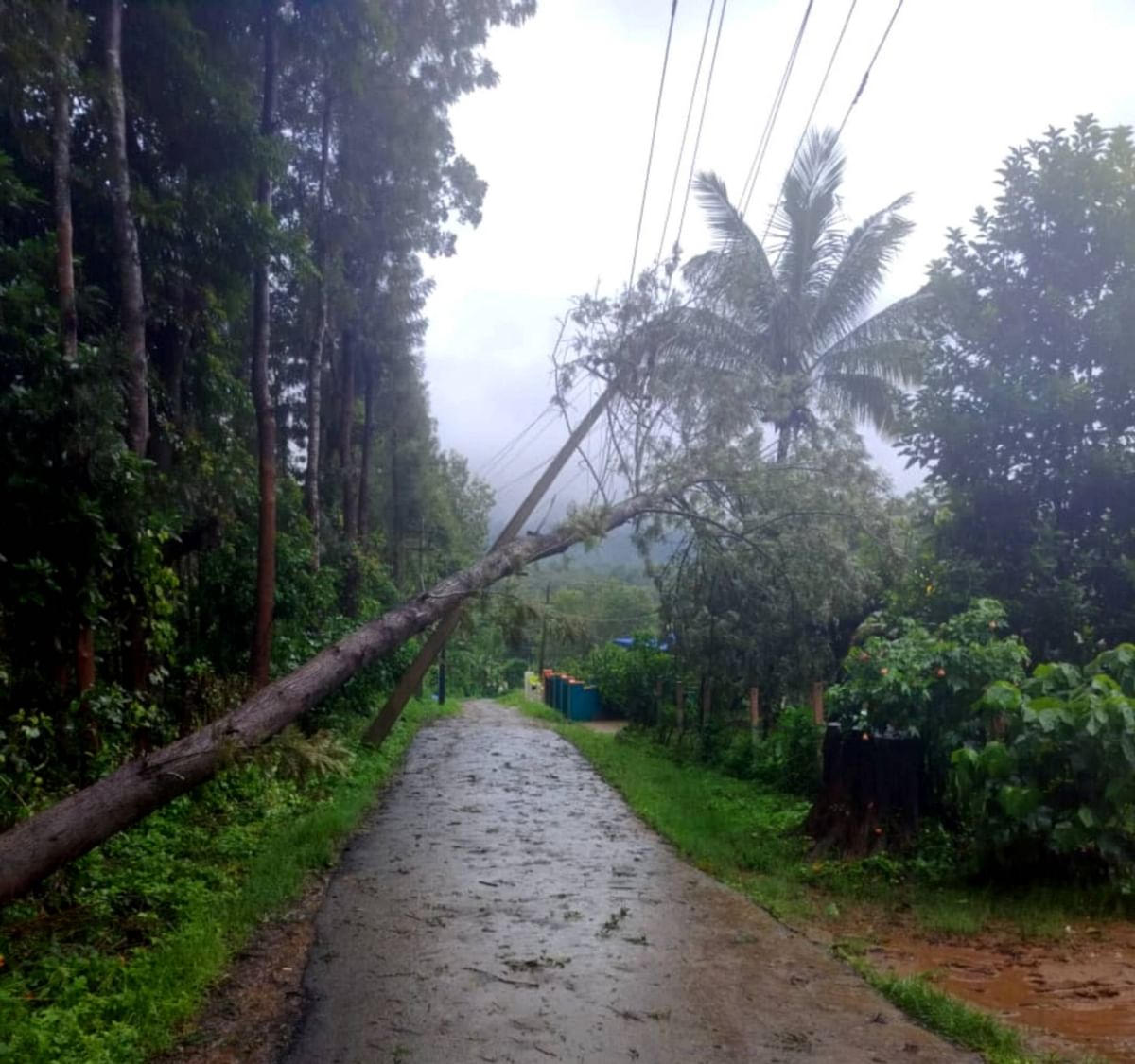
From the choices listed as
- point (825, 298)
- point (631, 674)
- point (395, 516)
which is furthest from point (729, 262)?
point (395, 516)

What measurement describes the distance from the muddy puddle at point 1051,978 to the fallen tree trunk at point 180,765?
4.59m

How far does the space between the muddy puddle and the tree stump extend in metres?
1.90

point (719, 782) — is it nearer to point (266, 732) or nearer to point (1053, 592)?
point (1053, 592)

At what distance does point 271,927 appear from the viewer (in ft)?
24.5

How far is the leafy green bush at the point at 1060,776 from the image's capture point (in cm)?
727

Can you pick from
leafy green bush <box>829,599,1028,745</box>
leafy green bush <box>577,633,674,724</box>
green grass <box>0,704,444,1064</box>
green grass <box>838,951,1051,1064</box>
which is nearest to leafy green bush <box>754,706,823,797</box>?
leafy green bush <box>829,599,1028,745</box>

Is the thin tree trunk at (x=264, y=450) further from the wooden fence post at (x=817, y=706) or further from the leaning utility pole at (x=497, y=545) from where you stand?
the wooden fence post at (x=817, y=706)

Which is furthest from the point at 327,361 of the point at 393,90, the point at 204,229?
the point at 204,229

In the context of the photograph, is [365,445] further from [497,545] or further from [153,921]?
Result: [153,921]

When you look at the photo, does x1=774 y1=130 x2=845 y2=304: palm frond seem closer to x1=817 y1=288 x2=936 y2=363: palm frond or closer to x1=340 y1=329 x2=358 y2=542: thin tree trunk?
x1=817 y1=288 x2=936 y2=363: palm frond

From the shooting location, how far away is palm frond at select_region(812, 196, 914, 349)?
711 inches

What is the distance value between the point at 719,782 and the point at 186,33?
1136cm

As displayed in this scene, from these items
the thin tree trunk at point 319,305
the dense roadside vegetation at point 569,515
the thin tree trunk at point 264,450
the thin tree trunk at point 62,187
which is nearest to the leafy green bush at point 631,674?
the dense roadside vegetation at point 569,515

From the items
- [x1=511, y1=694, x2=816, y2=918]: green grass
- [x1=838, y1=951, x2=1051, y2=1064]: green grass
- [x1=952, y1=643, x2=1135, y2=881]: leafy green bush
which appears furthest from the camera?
[x1=511, y1=694, x2=816, y2=918]: green grass
